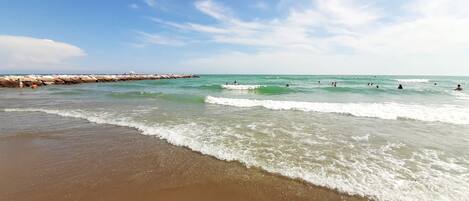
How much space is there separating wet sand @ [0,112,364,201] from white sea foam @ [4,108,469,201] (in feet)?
1.30

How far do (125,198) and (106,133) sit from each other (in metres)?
4.87

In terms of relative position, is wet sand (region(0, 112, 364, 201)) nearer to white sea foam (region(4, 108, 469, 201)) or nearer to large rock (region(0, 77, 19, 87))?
white sea foam (region(4, 108, 469, 201))

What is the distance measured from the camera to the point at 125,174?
5.16m

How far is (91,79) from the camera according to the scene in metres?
51.0

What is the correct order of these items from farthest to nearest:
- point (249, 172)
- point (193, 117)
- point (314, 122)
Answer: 1. point (193, 117)
2. point (314, 122)
3. point (249, 172)

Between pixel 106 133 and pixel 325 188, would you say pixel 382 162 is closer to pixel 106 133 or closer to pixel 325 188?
pixel 325 188

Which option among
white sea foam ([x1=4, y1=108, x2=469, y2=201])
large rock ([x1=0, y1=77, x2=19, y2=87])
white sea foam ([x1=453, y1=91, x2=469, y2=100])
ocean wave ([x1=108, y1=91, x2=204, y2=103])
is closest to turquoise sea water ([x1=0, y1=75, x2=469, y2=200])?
white sea foam ([x1=4, y1=108, x2=469, y2=201])

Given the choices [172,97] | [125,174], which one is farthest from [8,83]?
[125,174]

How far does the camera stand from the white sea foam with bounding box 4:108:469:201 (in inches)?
183

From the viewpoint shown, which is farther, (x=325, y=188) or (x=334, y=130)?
(x=334, y=130)

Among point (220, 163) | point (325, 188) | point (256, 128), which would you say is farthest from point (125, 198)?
point (256, 128)

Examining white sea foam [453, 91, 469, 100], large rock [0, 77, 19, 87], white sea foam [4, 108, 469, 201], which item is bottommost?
white sea foam [4, 108, 469, 201]

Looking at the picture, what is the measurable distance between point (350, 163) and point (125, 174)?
4.69 meters

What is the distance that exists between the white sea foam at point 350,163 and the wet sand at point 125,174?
0.40m
